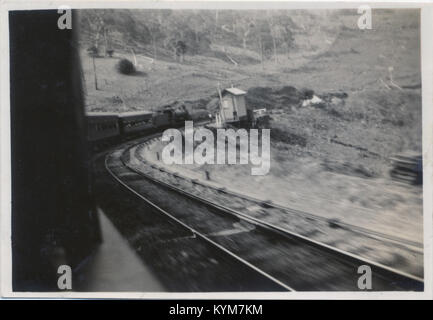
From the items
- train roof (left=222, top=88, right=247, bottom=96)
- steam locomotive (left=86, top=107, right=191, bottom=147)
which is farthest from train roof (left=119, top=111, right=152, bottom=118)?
train roof (left=222, top=88, right=247, bottom=96)

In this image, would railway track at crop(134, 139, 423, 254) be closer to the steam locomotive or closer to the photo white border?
the steam locomotive

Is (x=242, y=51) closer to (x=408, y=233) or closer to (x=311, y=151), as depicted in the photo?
(x=311, y=151)

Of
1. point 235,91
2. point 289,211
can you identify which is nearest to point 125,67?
point 235,91

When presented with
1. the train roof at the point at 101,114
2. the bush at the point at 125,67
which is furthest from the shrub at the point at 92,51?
the train roof at the point at 101,114

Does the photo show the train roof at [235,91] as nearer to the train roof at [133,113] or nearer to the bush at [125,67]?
the train roof at [133,113]
